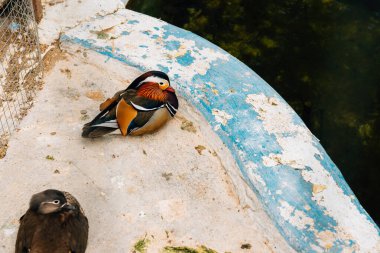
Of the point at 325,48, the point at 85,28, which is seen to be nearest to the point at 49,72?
the point at 85,28

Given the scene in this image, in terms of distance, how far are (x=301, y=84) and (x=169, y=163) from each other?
2492 mm

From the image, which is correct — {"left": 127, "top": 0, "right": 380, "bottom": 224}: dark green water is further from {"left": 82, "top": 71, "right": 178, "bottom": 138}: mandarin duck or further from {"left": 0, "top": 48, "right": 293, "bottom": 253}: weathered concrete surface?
{"left": 82, "top": 71, "right": 178, "bottom": 138}: mandarin duck

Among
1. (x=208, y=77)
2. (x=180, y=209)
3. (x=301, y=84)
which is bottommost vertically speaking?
(x=301, y=84)

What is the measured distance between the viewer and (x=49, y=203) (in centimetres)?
288

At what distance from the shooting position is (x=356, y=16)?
6.24 metres

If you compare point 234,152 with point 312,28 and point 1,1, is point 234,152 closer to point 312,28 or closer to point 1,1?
point 1,1

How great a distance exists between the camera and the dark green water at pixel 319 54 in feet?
16.9

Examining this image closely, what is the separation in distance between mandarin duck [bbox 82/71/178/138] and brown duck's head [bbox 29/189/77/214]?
712 mm

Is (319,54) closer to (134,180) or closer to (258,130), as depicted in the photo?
(258,130)

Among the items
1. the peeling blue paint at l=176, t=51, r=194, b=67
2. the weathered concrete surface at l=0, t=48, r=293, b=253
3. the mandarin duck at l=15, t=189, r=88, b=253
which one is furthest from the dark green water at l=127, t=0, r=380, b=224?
the mandarin duck at l=15, t=189, r=88, b=253

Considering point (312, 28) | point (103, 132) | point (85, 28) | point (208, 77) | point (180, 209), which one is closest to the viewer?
point (180, 209)

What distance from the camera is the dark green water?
5160mm

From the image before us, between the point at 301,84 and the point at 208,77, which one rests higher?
the point at 208,77

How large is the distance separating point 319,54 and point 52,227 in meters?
3.91
